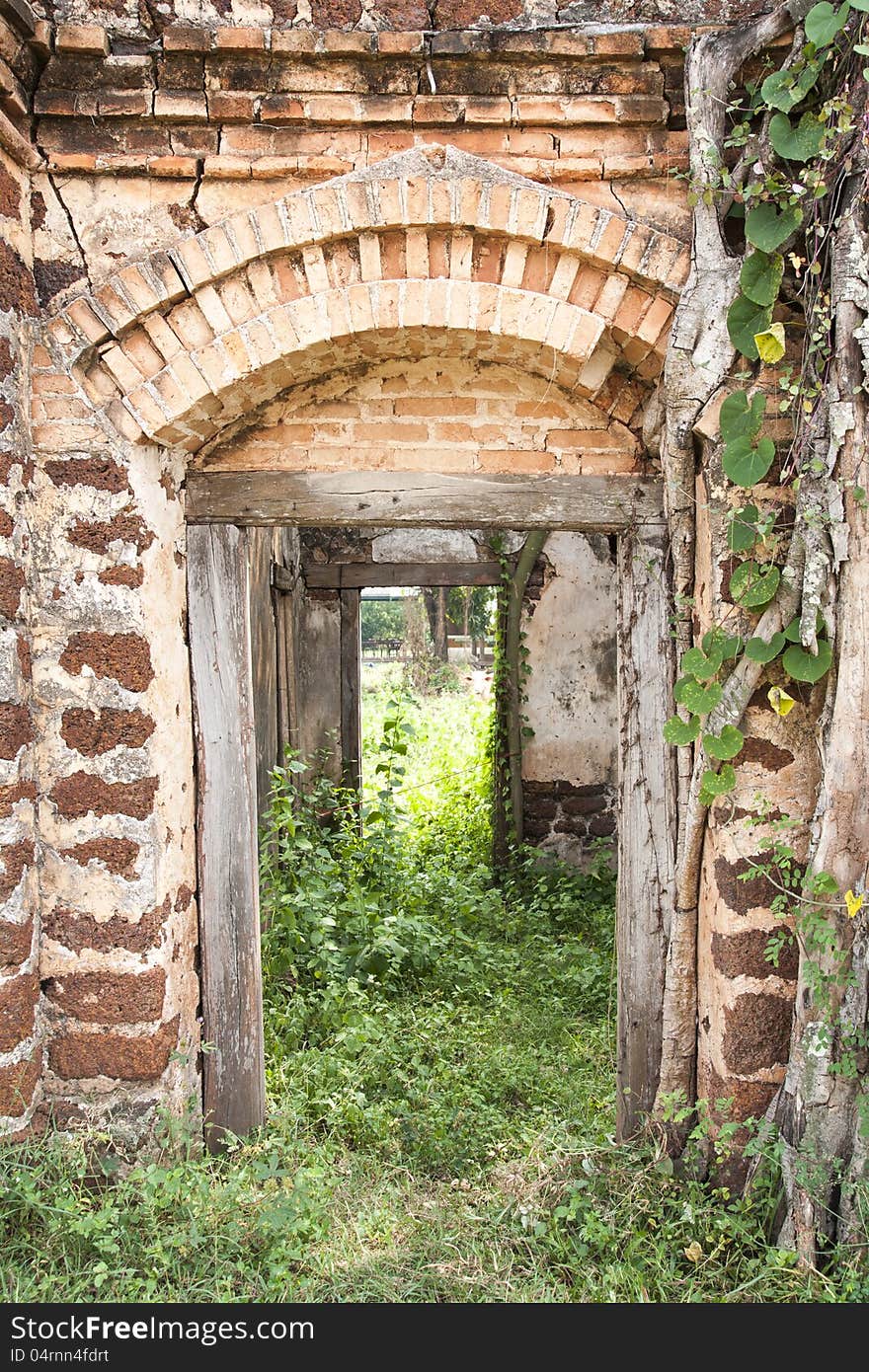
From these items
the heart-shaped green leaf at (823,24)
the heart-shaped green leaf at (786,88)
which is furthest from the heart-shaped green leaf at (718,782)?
the heart-shaped green leaf at (823,24)

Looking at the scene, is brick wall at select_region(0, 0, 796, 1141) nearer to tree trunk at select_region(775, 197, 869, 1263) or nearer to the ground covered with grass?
the ground covered with grass

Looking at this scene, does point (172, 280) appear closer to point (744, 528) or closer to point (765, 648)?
point (744, 528)

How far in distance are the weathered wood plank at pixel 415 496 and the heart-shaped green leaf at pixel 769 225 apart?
0.78 metres

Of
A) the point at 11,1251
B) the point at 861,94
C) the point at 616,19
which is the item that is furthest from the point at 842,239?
the point at 11,1251

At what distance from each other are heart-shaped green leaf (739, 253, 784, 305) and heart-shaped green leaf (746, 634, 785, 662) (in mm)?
923

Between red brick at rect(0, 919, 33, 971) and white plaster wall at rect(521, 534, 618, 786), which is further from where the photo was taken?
white plaster wall at rect(521, 534, 618, 786)

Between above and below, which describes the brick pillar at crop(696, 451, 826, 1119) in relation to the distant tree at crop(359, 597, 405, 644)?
below

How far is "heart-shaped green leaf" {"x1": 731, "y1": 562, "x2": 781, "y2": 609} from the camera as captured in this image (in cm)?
260

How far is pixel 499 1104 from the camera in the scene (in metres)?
3.73

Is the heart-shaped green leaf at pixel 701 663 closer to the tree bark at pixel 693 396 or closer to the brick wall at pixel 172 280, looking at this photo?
the tree bark at pixel 693 396

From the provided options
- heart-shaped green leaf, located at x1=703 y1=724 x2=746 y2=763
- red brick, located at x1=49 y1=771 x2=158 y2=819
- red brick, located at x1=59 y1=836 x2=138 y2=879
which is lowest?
red brick, located at x1=59 y1=836 x2=138 y2=879

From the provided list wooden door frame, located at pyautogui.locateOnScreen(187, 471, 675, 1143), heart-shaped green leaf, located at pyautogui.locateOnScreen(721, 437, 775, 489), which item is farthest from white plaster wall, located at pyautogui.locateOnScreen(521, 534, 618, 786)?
heart-shaped green leaf, located at pyautogui.locateOnScreen(721, 437, 775, 489)
